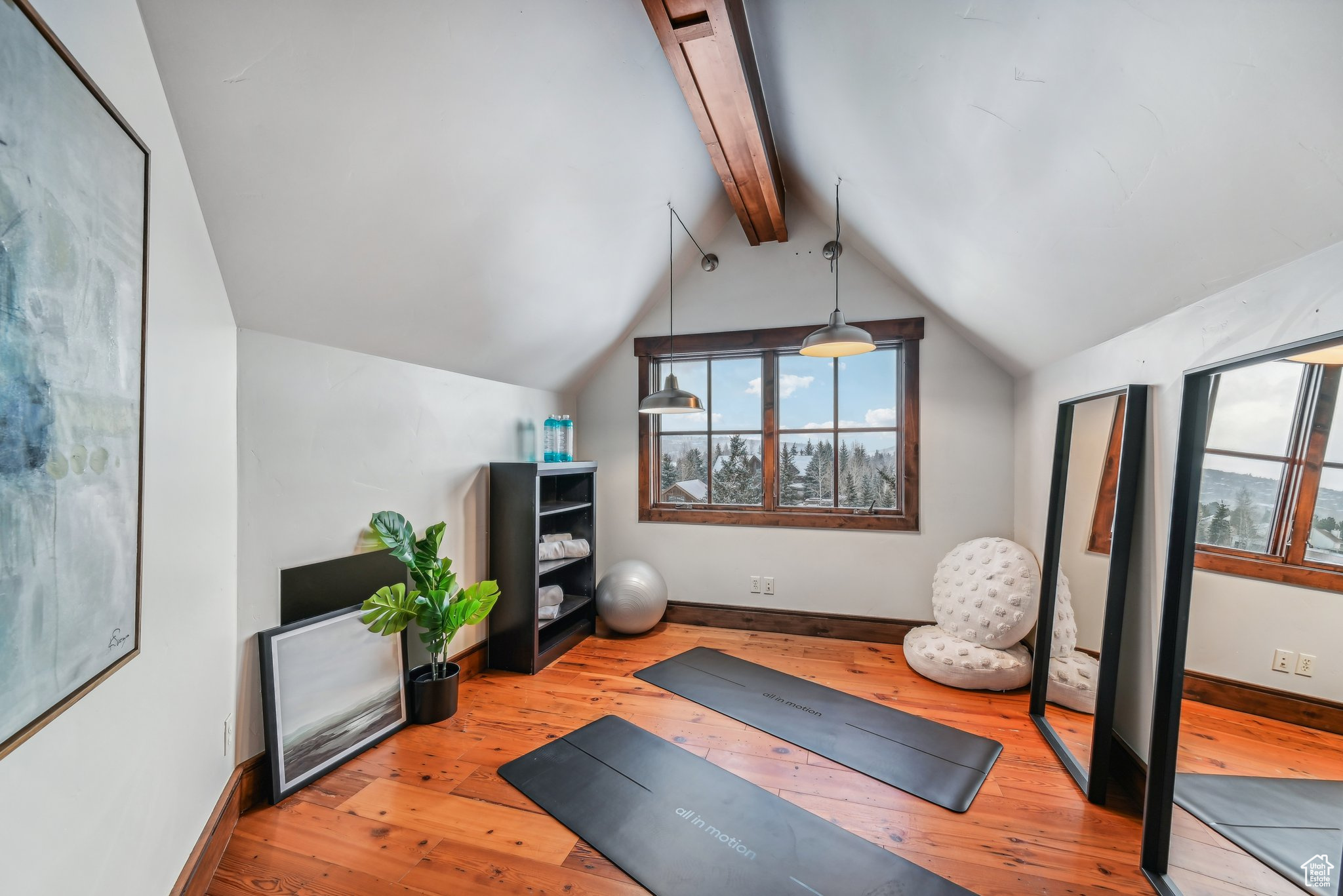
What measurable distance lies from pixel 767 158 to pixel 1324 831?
9.97 ft

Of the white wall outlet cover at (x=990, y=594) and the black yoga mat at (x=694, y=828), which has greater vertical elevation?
the white wall outlet cover at (x=990, y=594)

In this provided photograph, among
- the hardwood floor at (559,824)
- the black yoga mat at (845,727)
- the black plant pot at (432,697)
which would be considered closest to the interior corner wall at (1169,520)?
the hardwood floor at (559,824)

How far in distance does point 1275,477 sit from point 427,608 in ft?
9.53

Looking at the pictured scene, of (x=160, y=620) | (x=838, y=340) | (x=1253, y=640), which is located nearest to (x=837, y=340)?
(x=838, y=340)

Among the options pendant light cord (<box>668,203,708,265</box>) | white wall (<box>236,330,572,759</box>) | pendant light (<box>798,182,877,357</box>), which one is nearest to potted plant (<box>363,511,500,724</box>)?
white wall (<box>236,330,572,759</box>)

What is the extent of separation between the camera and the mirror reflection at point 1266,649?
1.24m

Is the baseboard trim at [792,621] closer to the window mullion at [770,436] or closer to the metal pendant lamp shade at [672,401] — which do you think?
the window mullion at [770,436]

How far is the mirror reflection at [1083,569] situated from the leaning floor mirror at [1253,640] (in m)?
0.43

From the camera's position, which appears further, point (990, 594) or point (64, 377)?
point (990, 594)

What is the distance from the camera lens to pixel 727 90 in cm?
220

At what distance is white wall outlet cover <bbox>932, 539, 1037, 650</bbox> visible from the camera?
2.88 meters

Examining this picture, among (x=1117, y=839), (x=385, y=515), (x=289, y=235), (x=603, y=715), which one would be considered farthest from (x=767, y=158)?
(x=1117, y=839)

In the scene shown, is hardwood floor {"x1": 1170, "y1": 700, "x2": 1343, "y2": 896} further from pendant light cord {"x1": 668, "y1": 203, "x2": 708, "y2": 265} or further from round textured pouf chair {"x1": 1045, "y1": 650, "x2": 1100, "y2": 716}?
pendant light cord {"x1": 668, "y1": 203, "x2": 708, "y2": 265}

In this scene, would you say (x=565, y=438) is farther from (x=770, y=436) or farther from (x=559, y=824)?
(x=559, y=824)
